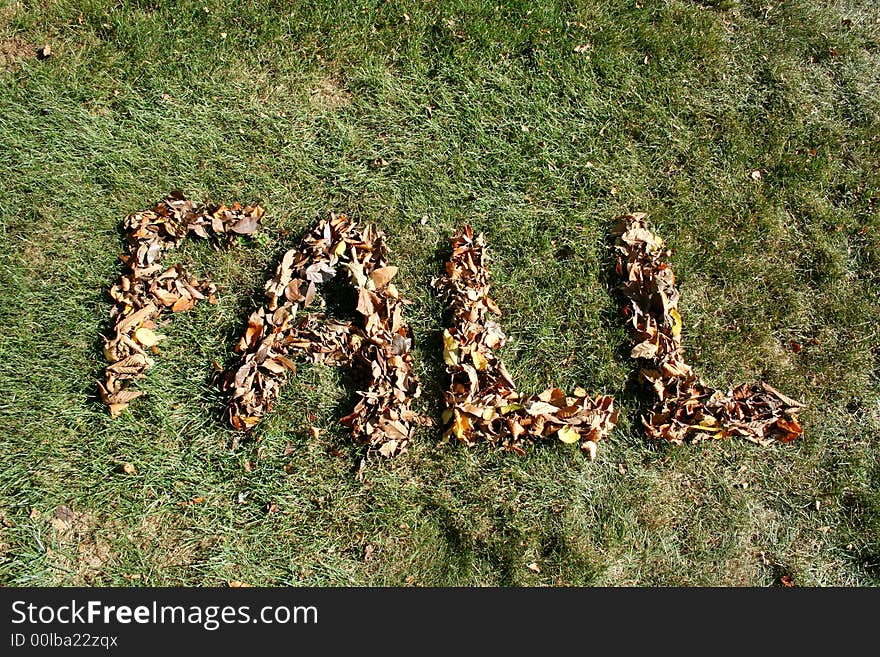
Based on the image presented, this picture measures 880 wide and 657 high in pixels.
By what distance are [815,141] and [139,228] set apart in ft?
15.8

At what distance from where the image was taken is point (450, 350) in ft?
12.9

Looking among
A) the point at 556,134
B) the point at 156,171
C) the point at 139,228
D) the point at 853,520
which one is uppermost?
the point at 556,134

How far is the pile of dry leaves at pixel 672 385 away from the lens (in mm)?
4020

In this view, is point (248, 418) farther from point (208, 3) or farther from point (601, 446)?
point (208, 3)

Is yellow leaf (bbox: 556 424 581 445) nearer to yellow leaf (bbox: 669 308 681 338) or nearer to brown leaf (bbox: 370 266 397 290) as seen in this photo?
yellow leaf (bbox: 669 308 681 338)

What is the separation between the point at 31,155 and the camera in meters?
4.13

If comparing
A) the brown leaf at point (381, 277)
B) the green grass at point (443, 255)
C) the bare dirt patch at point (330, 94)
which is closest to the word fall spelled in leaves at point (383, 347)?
the brown leaf at point (381, 277)

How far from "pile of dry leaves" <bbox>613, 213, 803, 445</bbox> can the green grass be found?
4.8 inches

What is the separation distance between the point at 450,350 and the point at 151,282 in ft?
5.98

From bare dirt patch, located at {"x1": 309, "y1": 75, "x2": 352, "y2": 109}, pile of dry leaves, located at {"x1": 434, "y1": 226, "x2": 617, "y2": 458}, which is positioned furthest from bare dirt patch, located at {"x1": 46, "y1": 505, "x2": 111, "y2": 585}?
bare dirt patch, located at {"x1": 309, "y1": 75, "x2": 352, "y2": 109}

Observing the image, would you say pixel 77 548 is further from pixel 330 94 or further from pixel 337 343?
pixel 330 94

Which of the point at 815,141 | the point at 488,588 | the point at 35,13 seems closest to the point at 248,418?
the point at 488,588

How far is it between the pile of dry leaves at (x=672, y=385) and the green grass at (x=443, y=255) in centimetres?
12

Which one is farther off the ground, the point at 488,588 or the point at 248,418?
the point at 248,418
